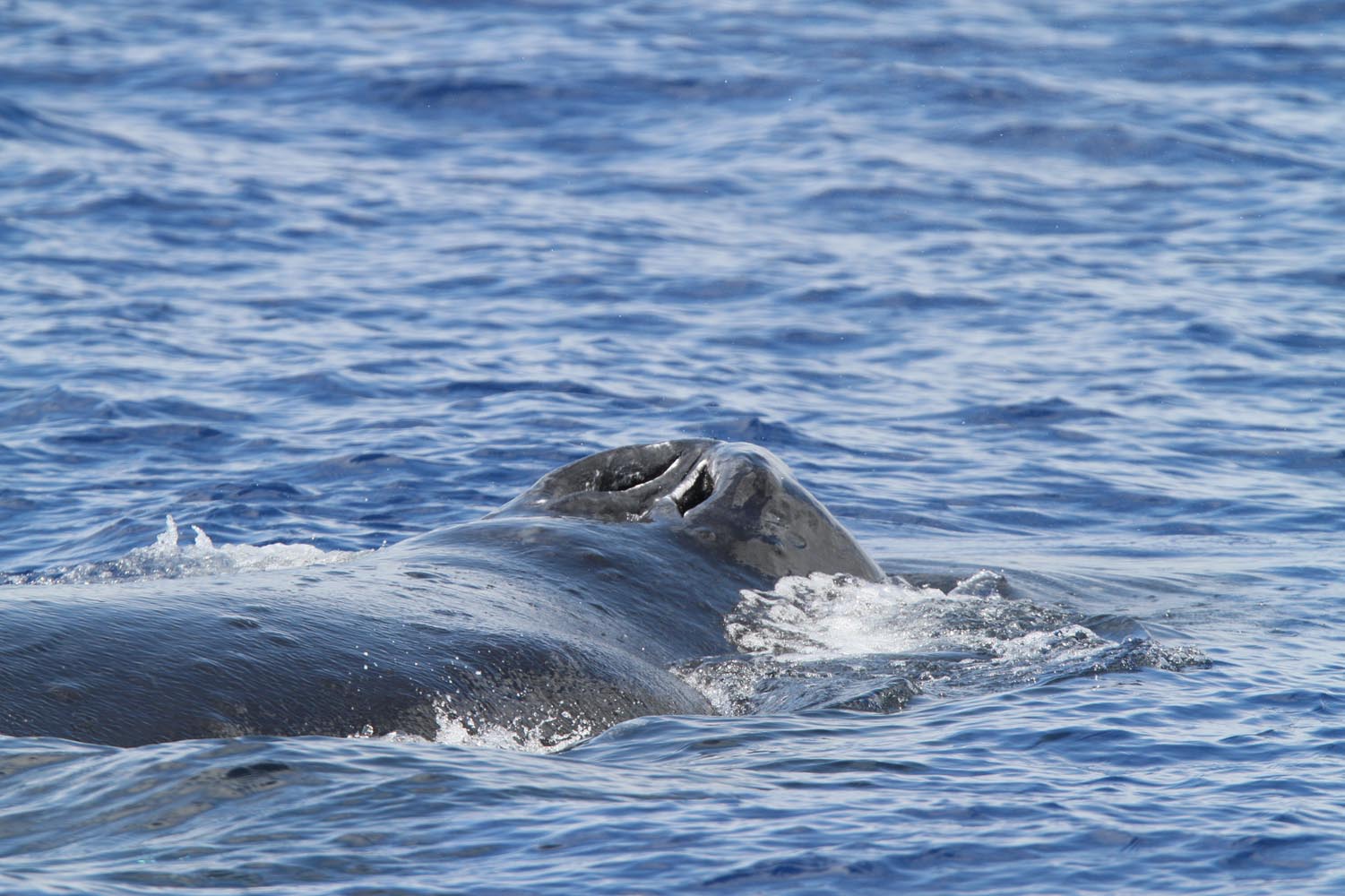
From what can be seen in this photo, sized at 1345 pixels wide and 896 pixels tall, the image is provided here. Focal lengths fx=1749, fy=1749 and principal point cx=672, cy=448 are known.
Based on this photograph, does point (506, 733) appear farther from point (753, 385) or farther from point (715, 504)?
point (753, 385)

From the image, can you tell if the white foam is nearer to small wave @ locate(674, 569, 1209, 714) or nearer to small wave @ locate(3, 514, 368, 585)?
small wave @ locate(674, 569, 1209, 714)

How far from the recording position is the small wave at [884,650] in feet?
22.6

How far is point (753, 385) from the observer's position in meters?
15.1

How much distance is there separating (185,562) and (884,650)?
389 cm

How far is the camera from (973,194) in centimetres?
2184

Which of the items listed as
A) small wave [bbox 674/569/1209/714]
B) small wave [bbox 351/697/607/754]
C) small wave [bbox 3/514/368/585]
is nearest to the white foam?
small wave [bbox 674/569/1209/714]

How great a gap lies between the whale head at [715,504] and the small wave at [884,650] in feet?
0.45

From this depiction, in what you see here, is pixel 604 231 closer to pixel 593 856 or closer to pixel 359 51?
pixel 359 51

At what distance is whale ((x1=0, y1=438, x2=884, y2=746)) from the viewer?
216 inches

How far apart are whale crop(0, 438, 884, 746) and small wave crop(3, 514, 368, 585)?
5.37ft

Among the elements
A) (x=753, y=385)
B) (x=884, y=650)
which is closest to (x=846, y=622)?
(x=884, y=650)

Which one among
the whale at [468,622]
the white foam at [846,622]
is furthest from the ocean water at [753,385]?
the whale at [468,622]

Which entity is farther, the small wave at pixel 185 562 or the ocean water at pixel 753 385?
the small wave at pixel 185 562

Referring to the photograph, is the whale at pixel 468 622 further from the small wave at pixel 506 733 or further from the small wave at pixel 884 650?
the small wave at pixel 884 650
